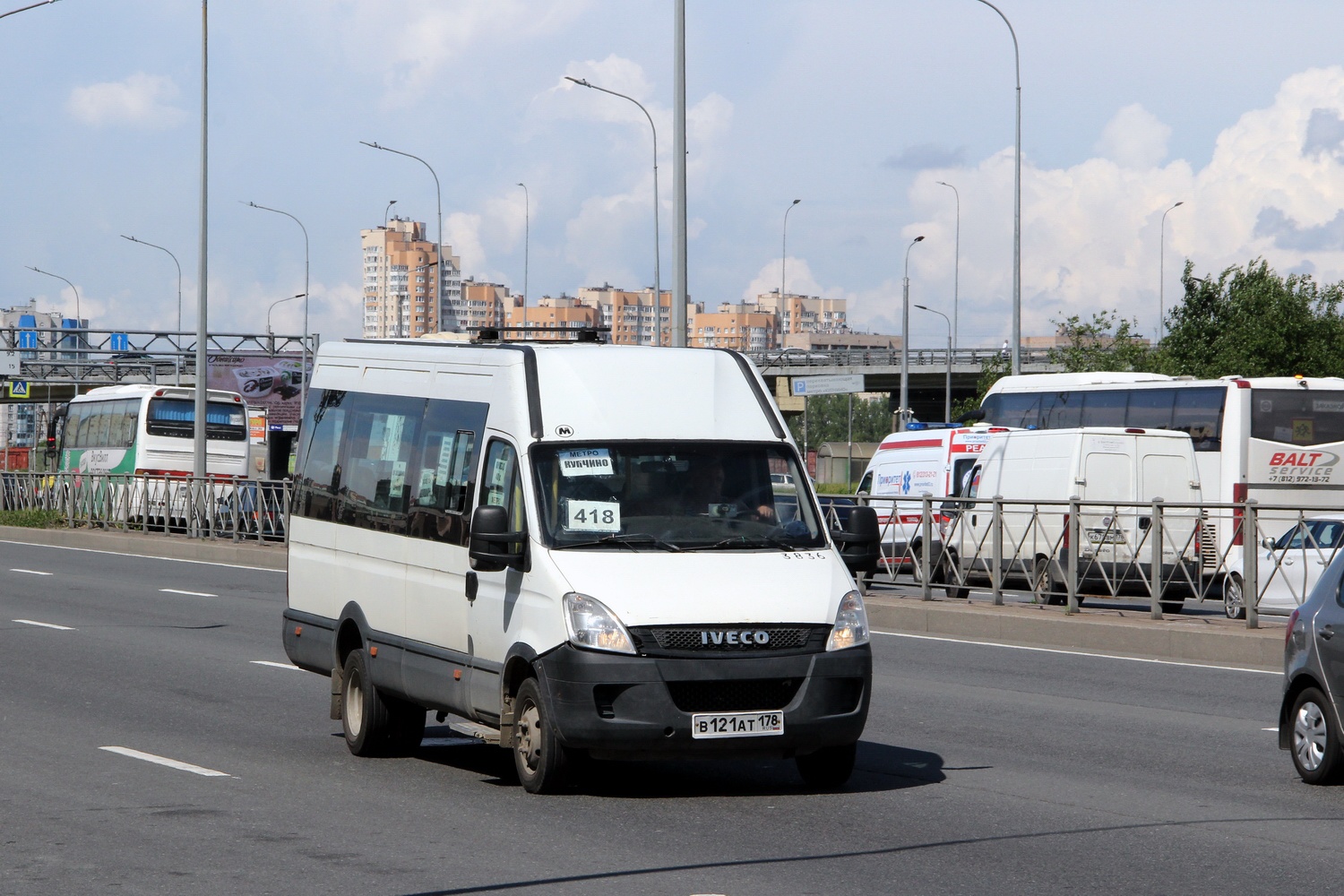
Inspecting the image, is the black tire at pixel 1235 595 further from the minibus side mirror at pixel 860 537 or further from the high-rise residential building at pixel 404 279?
the high-rise residential building at pixel 404 279

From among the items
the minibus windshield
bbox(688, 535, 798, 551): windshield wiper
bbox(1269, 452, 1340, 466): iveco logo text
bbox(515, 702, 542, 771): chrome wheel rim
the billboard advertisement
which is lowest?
bbox(515, 702, 542, 771): chrome wheel rim

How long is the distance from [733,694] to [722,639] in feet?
0.89

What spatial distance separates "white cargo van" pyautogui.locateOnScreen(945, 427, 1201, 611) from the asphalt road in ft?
12.2

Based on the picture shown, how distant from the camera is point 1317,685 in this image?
9.14 meters

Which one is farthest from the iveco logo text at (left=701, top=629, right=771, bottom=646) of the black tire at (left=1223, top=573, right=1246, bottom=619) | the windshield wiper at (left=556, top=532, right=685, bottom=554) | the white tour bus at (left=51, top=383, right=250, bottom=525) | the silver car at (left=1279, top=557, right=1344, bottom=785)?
the white tour bus at (left=51, top=383, right=250, bottom=525)

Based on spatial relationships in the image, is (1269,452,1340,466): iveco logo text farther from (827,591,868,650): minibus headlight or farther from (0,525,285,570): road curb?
(827,591,868,650): minibus headlight

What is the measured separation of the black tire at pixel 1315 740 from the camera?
29.2ft

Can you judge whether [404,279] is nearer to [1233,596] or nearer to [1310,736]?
[1233,596]

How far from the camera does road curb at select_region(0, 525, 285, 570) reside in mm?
28641

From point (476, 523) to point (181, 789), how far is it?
2.01m

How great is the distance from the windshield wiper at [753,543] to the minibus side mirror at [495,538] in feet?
2.84

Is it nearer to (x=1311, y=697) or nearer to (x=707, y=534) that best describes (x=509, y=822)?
(x=707, y=534)

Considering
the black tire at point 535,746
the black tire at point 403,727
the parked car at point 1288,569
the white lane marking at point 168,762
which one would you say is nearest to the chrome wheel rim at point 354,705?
the black tire at point 403,727

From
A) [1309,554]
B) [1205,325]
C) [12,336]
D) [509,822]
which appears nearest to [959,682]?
[1309,554]
